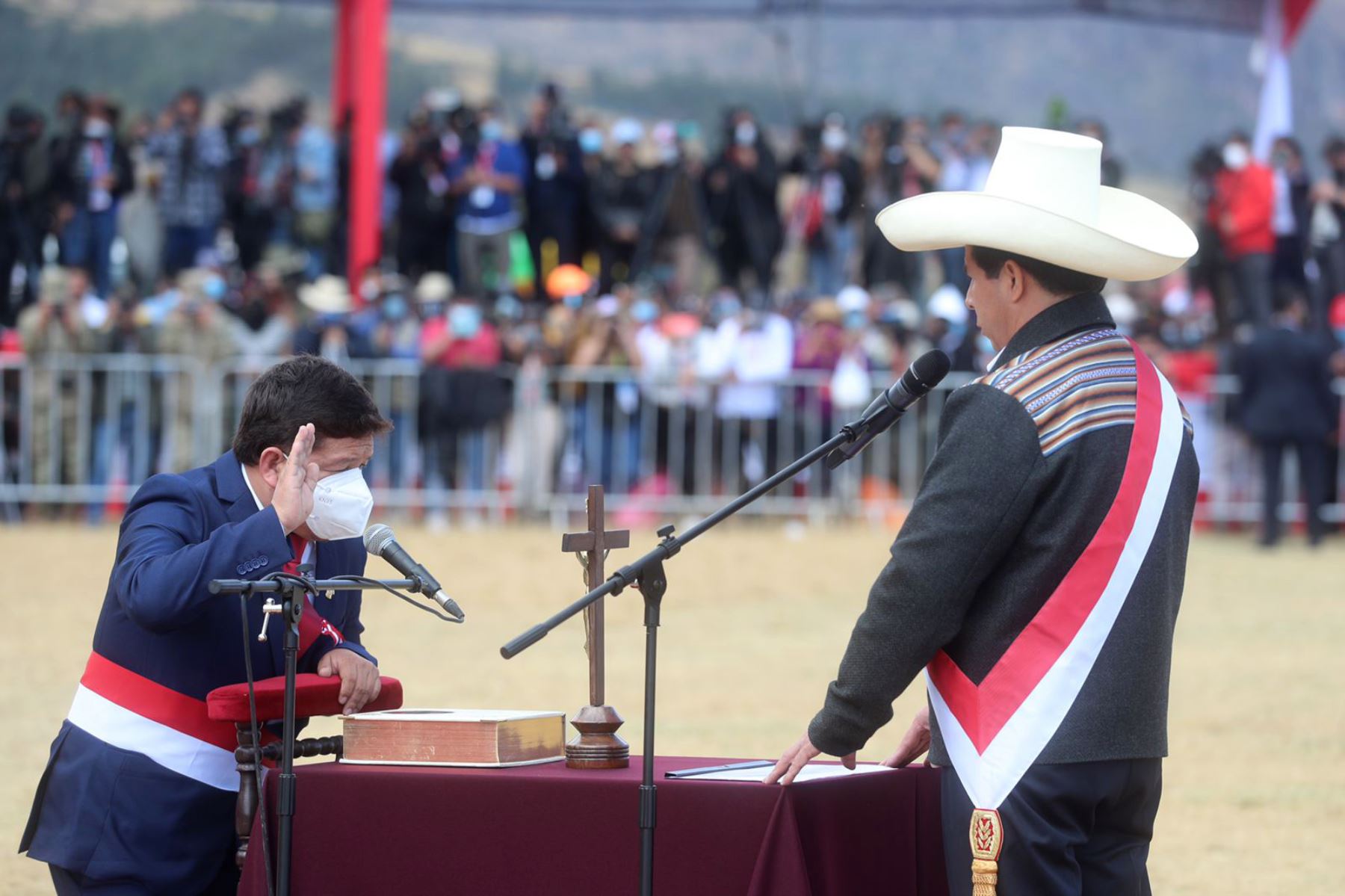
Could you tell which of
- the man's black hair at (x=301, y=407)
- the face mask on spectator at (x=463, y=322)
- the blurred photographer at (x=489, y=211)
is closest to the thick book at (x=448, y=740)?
the man's black hair at (x=301, y=407)

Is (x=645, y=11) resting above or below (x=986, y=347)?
above

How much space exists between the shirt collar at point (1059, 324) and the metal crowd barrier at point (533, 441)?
11.9 meters

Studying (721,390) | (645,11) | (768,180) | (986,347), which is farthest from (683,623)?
(645,11)

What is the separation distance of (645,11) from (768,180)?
5.56 metres

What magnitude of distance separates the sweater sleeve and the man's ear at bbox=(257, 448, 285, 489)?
1286mm

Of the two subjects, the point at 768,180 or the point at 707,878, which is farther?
the point at 768,180

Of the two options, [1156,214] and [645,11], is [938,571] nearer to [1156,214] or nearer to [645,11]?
[1156,214]

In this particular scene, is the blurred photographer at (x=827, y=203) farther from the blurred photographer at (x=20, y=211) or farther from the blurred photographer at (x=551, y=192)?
the blurred photographer at (x=20, y=211)

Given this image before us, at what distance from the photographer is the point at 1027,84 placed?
4769cm

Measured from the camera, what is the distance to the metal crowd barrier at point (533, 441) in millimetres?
15523

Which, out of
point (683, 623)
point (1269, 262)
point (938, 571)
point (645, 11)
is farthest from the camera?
point (645, 11)

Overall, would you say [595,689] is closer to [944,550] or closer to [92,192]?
[944,550]

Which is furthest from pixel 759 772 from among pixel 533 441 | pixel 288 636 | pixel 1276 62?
pixel 1276 62

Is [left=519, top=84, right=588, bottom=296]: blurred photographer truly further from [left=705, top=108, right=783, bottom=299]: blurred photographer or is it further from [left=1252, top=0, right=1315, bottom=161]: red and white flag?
[left=1252, top=0, right=1315, bottom=161]: red and white flag
